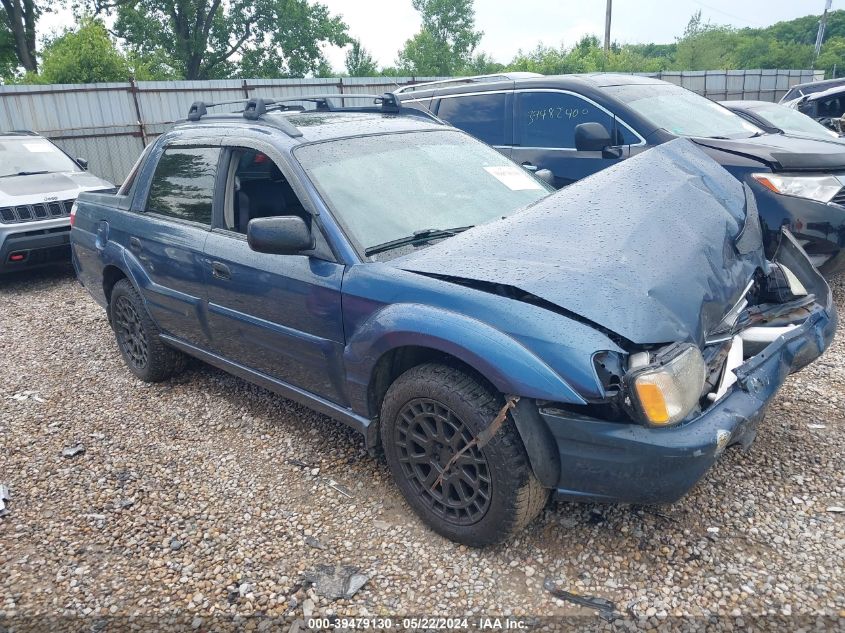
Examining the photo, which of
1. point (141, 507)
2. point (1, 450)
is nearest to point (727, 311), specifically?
point (141, 507)

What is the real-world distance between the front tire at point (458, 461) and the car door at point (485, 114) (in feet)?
13.6

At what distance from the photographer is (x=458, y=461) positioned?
250 centimetres

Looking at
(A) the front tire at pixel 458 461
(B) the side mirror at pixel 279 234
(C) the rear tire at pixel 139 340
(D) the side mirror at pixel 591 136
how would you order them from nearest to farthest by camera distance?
1. (A) the front tire at pixel 458 461
2. (B) the side mirror at pixel 279 234
3. (C) the rear tire at pixel 139 340
4. (D) the side mirror at pixel 591 136

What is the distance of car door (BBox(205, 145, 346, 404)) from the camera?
2.91 meters

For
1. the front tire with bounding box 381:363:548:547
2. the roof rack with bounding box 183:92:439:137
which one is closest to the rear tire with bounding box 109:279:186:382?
the roof rack with bounding box 183:92:439:137

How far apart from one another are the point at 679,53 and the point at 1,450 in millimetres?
55606

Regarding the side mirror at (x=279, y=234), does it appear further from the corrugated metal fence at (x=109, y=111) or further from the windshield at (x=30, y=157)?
the corrugated metal fence at (x=109, y=111)

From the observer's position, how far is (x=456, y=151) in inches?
142

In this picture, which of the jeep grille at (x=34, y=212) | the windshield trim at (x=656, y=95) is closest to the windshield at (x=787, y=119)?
the windshield trim at (x=656, y=95)

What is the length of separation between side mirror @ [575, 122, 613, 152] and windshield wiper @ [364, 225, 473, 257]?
2.73 meters

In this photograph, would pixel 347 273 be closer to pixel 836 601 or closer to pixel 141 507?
pixel 141 507

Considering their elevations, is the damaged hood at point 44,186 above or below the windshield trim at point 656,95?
below

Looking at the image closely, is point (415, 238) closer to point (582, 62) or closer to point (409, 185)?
point (409, 185)

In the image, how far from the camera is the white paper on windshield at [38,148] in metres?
8.22
